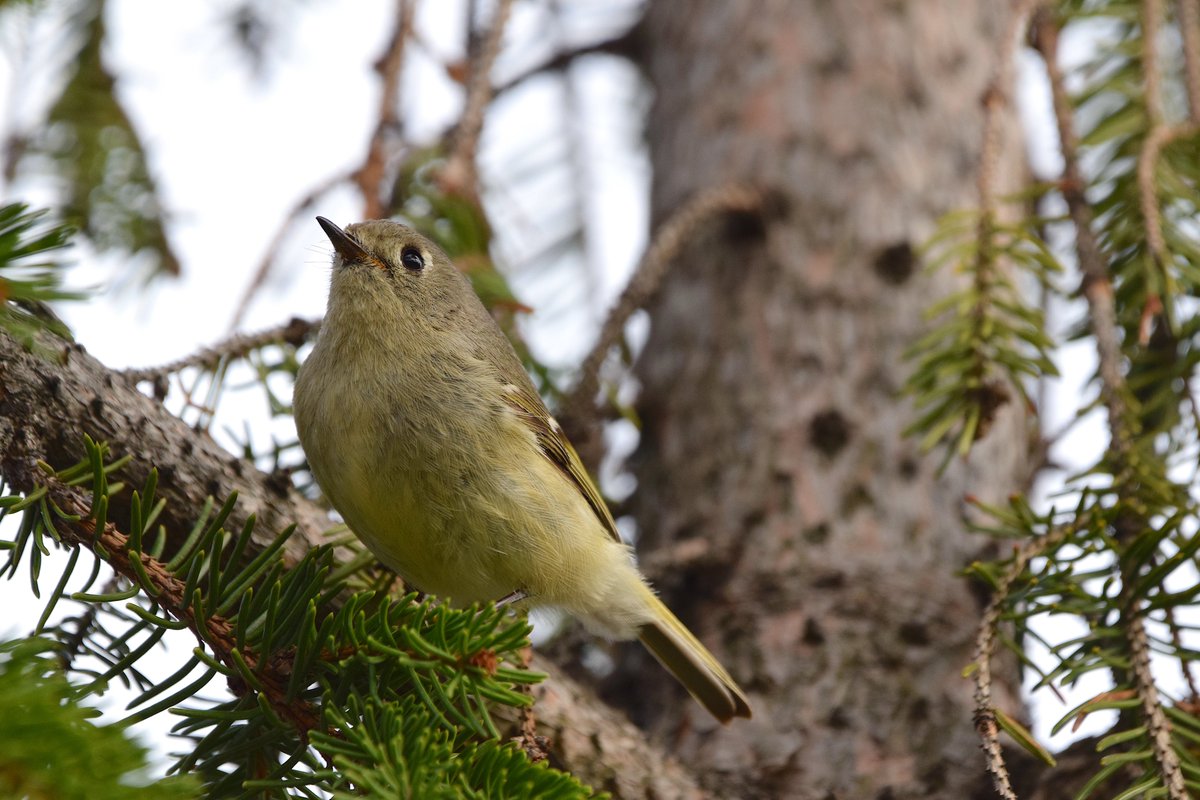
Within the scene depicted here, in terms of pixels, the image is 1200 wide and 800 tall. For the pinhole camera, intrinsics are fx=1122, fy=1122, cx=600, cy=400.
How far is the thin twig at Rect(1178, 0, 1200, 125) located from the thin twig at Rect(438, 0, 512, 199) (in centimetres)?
151

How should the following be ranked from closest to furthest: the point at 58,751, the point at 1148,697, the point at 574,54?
1. the point at 58,751
2. the point at 1148,697
3. the point at 574,54

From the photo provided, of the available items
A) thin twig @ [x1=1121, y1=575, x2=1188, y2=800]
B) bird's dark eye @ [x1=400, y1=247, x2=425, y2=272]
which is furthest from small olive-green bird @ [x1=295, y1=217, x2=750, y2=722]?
thin twig @ [x1=1121, y1=575, x2=1188, y2=800]

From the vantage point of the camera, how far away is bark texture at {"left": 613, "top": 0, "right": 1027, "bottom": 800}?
→ 2330 mm

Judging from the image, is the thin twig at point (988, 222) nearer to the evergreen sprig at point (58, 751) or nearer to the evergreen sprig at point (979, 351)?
the evergreen sprig at point (979, 351)

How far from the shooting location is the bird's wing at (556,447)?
2.46 metres

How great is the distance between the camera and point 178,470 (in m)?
1.62

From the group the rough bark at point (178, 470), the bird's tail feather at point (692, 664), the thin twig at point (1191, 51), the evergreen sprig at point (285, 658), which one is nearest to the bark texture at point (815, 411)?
the bird's tail feather at point (692, 664)

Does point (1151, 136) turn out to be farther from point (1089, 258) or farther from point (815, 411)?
point (815, 411)

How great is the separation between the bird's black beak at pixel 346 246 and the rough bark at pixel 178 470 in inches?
30.7

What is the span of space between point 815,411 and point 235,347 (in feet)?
4.51

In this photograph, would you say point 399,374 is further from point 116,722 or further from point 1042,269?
point 1042,269

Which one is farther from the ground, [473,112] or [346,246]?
[473,112]

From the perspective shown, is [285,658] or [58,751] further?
[285,658]

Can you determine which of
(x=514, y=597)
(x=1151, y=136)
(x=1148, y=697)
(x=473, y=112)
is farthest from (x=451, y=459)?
(x=1151, y=136)
